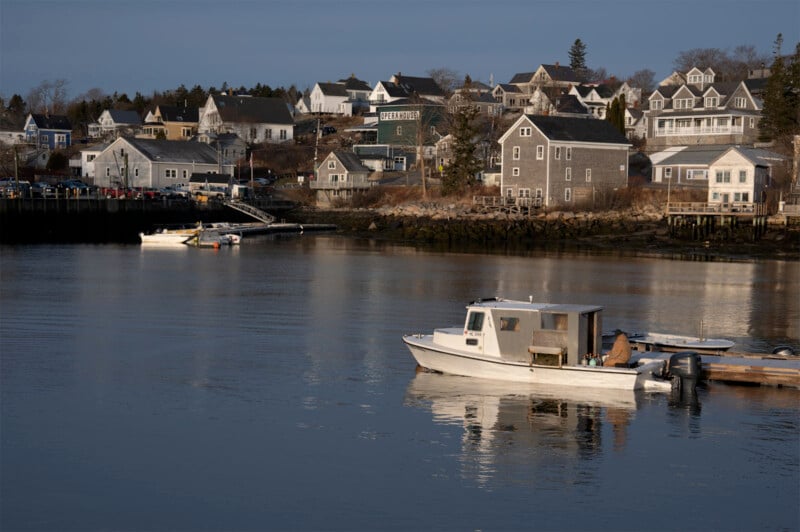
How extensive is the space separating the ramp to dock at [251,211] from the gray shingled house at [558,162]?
21608mm

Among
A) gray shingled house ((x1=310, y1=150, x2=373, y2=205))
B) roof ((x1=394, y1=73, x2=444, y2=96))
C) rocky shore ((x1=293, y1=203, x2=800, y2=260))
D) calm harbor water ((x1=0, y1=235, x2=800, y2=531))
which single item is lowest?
calm harbor water ((x1=0, y1=235, x2=800, y2=531))

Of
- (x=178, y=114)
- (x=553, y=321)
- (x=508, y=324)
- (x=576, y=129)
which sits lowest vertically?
(x=508, y=324)

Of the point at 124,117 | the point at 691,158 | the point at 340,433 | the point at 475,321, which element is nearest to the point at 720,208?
the point at 691,158

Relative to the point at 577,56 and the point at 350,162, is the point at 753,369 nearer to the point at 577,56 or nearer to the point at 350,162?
the point at 350,162

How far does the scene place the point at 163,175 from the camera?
344 feet

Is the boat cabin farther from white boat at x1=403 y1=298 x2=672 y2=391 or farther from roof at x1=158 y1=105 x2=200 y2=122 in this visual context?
roof at x1=158 y1=105 x2=200 y2=122

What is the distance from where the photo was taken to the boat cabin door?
84.2ft

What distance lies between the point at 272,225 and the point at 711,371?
64.3m

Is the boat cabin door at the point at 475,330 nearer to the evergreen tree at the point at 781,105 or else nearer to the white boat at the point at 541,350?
the white boat at the point at 541,350

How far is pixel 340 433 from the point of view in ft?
69.9

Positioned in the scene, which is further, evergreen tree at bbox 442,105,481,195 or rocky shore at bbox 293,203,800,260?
evergreen tree at bbox 442,105,481,195

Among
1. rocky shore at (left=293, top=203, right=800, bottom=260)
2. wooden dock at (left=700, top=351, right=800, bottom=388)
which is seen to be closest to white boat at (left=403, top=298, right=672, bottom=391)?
wooden dock at (left=700, top=351, right=800, bottom=388)

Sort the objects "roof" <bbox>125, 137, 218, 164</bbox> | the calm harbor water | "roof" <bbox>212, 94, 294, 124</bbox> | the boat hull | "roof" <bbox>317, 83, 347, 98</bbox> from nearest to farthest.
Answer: the calm harbor water
the boat hull
"roof" <bbox>125, 137, 218, 164</bbox>
"roof" <bbox>212, 94, 294, 124</bbox>
"roof" <bbox>317, 83, 347, 98</bbox>

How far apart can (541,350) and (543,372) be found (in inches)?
20.4
